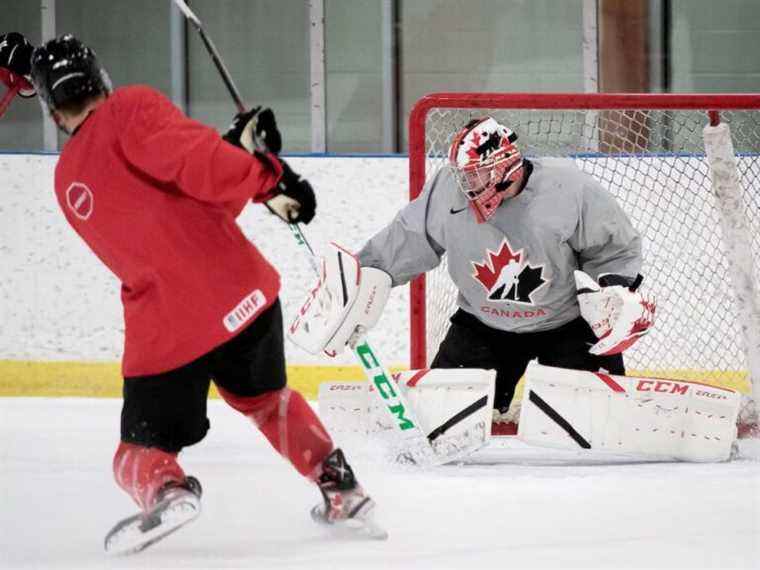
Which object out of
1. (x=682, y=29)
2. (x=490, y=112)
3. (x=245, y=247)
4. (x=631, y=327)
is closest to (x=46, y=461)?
(x=245, y=247)

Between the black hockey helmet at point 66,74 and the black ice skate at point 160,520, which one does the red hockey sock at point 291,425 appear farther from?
the black hockey helmet at point 66,74

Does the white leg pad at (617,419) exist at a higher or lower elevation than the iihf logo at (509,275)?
lower

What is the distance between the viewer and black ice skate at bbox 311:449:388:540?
2025mm

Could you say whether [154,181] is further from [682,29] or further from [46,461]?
[682,29]

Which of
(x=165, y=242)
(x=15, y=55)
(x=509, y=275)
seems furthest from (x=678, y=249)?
(x=165, y=242)

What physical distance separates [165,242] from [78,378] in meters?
2.20

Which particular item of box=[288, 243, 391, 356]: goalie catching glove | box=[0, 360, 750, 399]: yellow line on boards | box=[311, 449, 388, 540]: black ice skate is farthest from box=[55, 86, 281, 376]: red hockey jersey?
box=[0, 360, 750, 399]: yellow line on boards

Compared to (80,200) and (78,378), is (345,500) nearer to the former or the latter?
(80,200)

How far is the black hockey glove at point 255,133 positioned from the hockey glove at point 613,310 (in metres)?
0.93

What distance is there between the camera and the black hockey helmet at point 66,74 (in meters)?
1.88

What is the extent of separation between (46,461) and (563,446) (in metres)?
1.09

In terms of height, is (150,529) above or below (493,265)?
below

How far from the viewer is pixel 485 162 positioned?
2.57m

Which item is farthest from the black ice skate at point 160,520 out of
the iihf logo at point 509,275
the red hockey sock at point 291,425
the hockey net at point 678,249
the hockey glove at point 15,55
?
the hockey net at point 678,249
